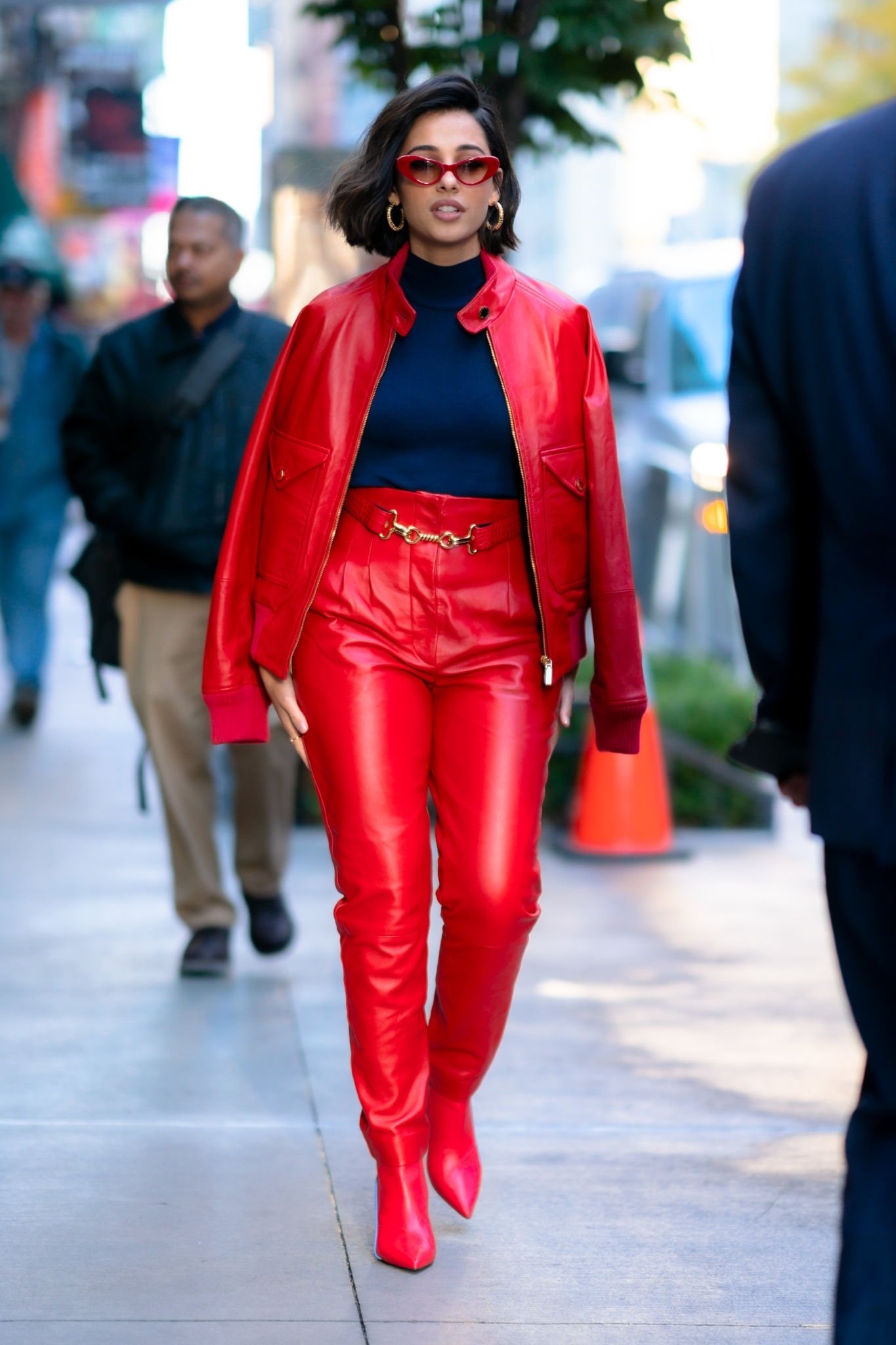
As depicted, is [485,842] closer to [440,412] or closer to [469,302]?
[440,412]

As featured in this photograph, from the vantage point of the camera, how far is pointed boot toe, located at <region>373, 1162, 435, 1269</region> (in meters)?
3.51

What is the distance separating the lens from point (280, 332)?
18.7 ft

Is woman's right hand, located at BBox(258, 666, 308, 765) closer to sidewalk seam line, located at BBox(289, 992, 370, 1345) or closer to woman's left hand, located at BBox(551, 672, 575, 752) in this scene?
woman's left hand, located at BBox(551, 672, 575, 752)

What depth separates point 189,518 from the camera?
5496 mm

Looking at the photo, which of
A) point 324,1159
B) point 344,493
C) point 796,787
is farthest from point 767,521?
point 324,1159

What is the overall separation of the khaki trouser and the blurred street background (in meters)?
0.27

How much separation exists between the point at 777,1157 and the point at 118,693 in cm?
756

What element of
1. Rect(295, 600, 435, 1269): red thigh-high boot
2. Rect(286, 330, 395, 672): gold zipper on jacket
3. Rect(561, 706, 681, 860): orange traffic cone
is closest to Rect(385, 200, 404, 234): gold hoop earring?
Rect(286, 330, 395, 672): gold zipper on jacket

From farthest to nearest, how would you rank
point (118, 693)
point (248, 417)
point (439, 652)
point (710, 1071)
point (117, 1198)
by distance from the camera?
point (118, 693) < point (248, 417) < point (710, 1071) < point (117, 1198) < point (439, 652)

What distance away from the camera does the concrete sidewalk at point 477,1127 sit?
11.1ft

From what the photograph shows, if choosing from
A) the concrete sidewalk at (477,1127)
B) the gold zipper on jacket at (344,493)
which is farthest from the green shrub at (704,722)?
the gold zipper on jacket at (344,493)

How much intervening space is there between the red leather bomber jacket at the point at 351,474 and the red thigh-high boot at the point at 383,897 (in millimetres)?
155

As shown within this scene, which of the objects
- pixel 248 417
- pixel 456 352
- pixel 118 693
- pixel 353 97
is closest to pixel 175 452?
pixel 248 417

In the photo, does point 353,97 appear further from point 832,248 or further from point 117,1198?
point 832,248
